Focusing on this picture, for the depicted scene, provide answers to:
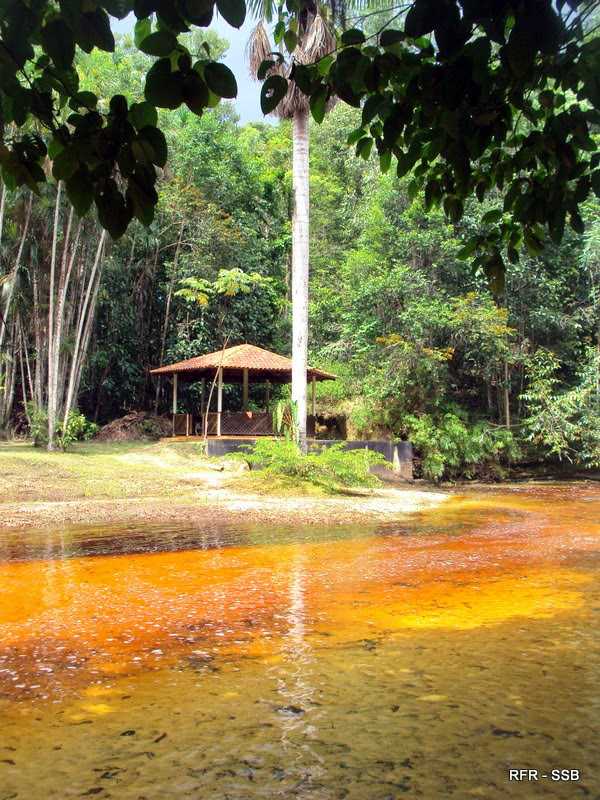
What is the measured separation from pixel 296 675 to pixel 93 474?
11925 mm

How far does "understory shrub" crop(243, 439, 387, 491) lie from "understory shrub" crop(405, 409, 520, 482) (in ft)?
18.5

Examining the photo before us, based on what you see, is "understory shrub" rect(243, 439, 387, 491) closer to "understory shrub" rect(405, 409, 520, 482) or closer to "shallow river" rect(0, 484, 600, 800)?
"understory shrub" rect(405, 409, 520, 482)

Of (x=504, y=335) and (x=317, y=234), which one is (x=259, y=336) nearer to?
(x=317, y=234)

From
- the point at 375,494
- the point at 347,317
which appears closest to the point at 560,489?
the point at 375,494

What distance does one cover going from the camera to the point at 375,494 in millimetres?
14688

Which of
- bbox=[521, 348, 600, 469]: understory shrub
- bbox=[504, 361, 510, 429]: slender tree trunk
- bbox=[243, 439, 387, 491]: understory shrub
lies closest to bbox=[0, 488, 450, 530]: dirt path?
bbox=[243, 439, 387, 491]: understory shrub

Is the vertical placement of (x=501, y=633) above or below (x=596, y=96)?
below

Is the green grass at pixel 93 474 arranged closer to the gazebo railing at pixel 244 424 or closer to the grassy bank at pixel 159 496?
the grassy bank at pixel 159 496

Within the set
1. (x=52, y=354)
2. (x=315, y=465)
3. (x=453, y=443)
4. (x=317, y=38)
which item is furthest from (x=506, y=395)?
(x=52, y=354)

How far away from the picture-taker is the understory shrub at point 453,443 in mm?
19938

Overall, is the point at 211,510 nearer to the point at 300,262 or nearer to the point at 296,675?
the point at 300,262

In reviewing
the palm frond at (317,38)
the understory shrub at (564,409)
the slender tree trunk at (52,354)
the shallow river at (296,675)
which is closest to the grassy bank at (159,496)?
the slender tree trunk at (52,354)

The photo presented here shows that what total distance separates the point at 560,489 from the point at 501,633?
48.5 ft

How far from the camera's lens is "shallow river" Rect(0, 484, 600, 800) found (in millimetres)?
2498
